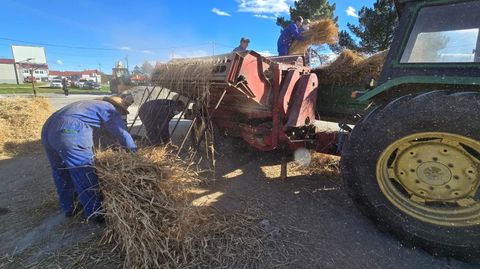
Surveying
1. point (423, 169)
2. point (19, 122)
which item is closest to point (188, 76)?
point (423, 169)

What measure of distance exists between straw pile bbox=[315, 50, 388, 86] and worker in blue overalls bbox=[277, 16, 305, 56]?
198 centimetres

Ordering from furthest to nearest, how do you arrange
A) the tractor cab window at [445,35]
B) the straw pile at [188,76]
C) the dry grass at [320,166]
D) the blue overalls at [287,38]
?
the blue overalls at [287,38] → the dry grass at [320,166] → the straw pile at [188,76] → the tractor cab window at [445,35]

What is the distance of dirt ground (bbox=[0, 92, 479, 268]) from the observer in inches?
98.5

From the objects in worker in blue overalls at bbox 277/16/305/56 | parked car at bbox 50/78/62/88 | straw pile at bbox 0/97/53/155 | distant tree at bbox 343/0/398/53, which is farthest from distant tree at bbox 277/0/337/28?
parked car at bbox 50/78/62/88

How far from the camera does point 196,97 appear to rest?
416cm

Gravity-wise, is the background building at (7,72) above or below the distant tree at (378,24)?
below

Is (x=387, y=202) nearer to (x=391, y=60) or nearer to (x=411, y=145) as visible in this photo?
(x=411, y=145)

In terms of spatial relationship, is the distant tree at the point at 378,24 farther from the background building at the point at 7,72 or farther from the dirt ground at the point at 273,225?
the background building at the point at 7,72

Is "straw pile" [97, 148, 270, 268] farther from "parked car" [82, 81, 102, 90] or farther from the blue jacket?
"parked car" [82, 81, 102, 90]

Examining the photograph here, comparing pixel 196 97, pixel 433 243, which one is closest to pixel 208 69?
pixel 196 97

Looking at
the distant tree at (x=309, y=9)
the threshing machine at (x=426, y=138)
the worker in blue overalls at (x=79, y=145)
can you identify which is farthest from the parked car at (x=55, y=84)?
the threshing machine at (x=426, y=138)

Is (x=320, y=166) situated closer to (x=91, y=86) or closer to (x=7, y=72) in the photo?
(x=91, y=86)

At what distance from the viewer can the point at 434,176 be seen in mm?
2549

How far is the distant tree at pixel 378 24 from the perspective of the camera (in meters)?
13.9
